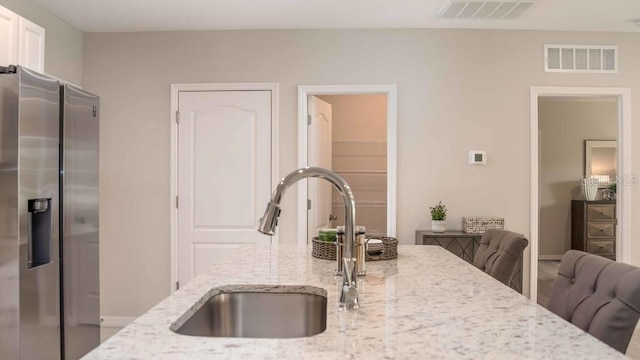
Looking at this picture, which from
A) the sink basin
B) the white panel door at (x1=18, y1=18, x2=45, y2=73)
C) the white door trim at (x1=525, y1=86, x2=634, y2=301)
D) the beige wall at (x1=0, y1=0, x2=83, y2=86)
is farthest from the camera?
the white door trim at (x1=525, y1=86, x2=634, y2=301)

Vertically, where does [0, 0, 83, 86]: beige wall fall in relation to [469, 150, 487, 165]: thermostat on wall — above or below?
above

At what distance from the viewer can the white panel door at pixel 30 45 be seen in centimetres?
253

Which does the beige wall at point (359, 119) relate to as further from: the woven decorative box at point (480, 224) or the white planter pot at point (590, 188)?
the white planter pot at point (590, 188)

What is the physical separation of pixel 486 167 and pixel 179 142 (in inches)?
99.2

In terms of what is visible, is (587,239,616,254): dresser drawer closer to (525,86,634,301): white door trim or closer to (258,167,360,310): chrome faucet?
(525,86,634,301): white door trim

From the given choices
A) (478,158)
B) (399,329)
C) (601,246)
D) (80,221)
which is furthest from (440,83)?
(601,246)

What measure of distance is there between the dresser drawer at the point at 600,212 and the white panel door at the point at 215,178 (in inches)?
191

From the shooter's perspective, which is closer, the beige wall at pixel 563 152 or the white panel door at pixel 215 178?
the white panel door at pixel 215 178

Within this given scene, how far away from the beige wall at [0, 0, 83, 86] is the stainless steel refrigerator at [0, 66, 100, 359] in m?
1.05

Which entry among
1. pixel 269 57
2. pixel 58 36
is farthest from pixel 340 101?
pixel 58 36

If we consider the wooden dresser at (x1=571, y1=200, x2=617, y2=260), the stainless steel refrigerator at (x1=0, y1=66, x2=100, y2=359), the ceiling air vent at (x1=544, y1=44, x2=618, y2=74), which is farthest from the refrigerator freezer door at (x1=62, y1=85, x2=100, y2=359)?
the wooden dresser at (x1=571, y1=200, x2=617, y2=260)

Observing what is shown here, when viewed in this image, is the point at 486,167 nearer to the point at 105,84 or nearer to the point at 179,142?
the point at 179,142

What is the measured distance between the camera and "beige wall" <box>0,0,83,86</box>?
10.9 feet

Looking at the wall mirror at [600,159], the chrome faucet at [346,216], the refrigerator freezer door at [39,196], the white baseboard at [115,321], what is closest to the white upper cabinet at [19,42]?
the refrigerator freezer door at [39,196]
